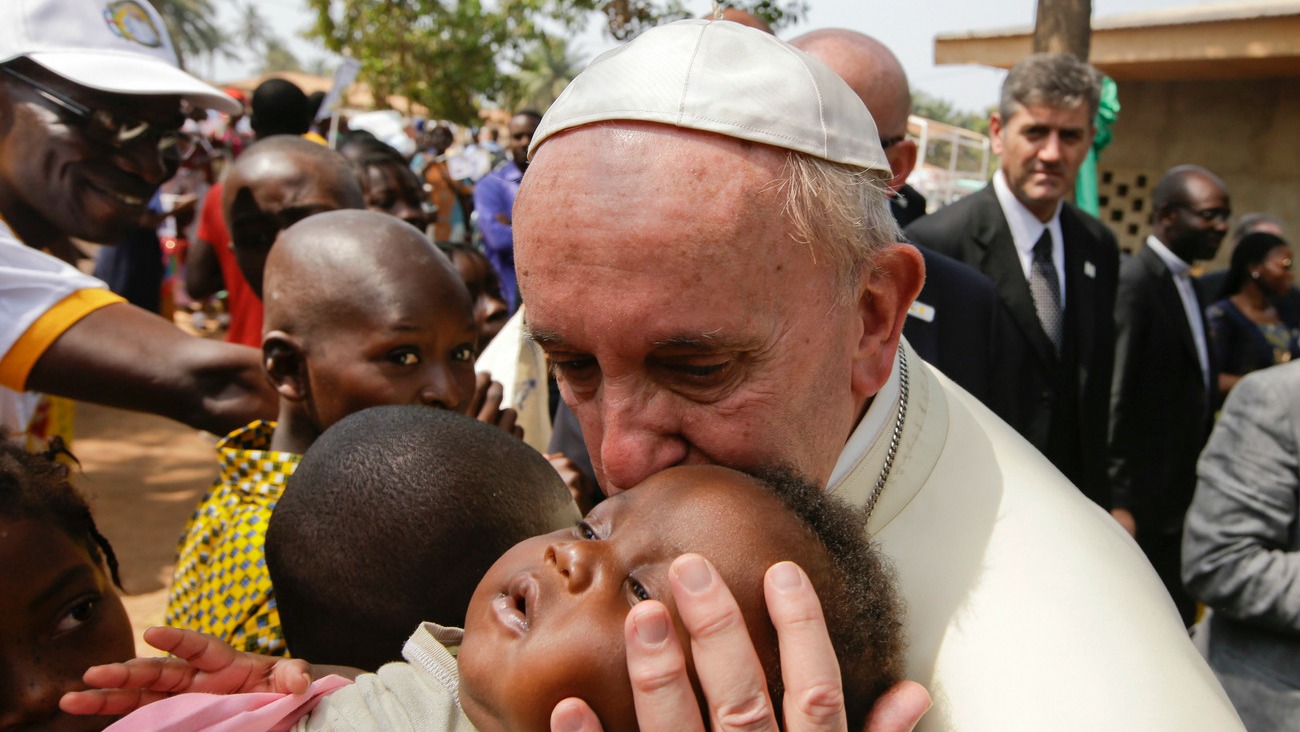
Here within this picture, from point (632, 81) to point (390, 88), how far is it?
93.6ft

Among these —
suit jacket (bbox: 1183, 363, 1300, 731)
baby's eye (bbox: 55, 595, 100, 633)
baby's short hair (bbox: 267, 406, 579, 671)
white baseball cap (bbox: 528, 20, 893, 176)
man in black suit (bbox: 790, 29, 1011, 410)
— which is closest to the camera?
white baseball cap (bbox: 528, 20, 893, 176)

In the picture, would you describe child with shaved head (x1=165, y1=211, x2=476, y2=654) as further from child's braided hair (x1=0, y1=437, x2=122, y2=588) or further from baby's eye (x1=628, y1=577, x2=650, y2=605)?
baby's eye (x1=628, y1=577, x2=650, y2=605)

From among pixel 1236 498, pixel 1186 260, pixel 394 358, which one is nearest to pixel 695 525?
pixel 394 358

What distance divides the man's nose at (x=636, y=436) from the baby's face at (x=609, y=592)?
0.17ft

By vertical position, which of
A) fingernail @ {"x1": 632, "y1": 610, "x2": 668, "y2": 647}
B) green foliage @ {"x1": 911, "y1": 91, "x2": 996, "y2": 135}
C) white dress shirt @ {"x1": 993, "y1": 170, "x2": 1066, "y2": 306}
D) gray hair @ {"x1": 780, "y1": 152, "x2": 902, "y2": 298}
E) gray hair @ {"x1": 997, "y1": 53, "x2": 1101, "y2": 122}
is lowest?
green foliage @ {"x1": 911, "y1": 91, "x2": 996, "y2": 135}

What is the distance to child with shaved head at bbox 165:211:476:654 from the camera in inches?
98.3

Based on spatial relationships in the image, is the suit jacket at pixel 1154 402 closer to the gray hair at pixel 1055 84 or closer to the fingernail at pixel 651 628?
the gray hair at pixel 1055 84

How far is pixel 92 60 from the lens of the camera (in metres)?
2.76

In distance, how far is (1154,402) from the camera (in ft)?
18.9

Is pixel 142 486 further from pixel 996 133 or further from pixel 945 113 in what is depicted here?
pixel 945 113

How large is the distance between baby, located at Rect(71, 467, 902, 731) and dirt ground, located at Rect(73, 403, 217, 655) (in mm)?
5093

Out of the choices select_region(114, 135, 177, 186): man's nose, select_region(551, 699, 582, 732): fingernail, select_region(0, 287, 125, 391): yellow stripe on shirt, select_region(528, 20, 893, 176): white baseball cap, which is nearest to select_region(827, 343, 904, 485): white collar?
select_region(528, 20, 893, 176): white baseball cap

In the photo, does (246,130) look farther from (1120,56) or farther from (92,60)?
(92,60)

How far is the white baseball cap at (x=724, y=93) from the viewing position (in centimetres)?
150
